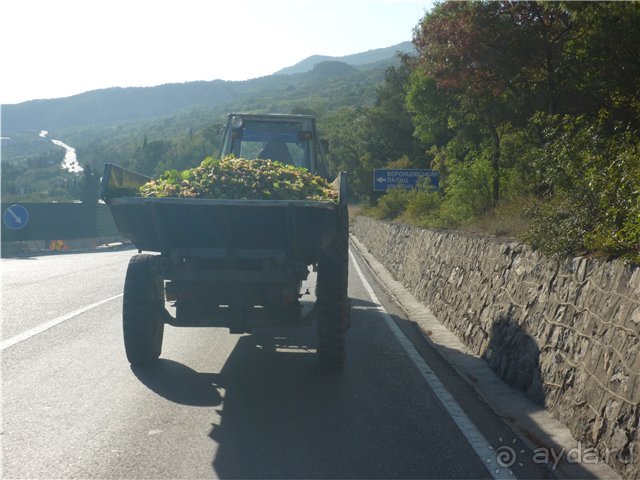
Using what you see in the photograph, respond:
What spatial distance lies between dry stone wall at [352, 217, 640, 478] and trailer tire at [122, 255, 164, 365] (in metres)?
3.97

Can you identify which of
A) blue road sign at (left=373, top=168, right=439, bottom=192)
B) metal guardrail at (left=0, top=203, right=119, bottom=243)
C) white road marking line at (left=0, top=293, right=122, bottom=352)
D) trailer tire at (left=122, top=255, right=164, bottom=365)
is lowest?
metal guardrail at (left=0, top=203, right=119, bottom=243)

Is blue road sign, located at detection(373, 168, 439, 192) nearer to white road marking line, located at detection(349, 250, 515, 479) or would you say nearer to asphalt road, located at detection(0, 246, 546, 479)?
white road marking line, located at detection(349, 250, 515, 479)

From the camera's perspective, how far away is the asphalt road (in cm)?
585

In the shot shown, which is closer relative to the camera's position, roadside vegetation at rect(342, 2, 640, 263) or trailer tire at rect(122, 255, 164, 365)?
roadside vegetation at rect(342, 2, 640, 263)

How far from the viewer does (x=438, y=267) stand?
601 inches

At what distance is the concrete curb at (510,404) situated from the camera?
599 cm

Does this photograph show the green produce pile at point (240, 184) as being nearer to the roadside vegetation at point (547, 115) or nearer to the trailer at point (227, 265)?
the trailer at point (227, 265)

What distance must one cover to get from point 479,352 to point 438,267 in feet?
15.8

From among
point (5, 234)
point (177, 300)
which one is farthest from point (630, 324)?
point (5, 234)

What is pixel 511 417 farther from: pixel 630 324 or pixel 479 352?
pixel 479 352

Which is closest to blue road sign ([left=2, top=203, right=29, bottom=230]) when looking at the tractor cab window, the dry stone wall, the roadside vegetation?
the roadside vegetation

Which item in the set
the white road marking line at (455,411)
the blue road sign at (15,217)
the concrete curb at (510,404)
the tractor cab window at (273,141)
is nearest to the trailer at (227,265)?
the white road marking line at (455,411)

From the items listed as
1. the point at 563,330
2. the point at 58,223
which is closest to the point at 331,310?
the point at 563,330

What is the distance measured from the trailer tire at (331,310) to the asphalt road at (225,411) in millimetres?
260
